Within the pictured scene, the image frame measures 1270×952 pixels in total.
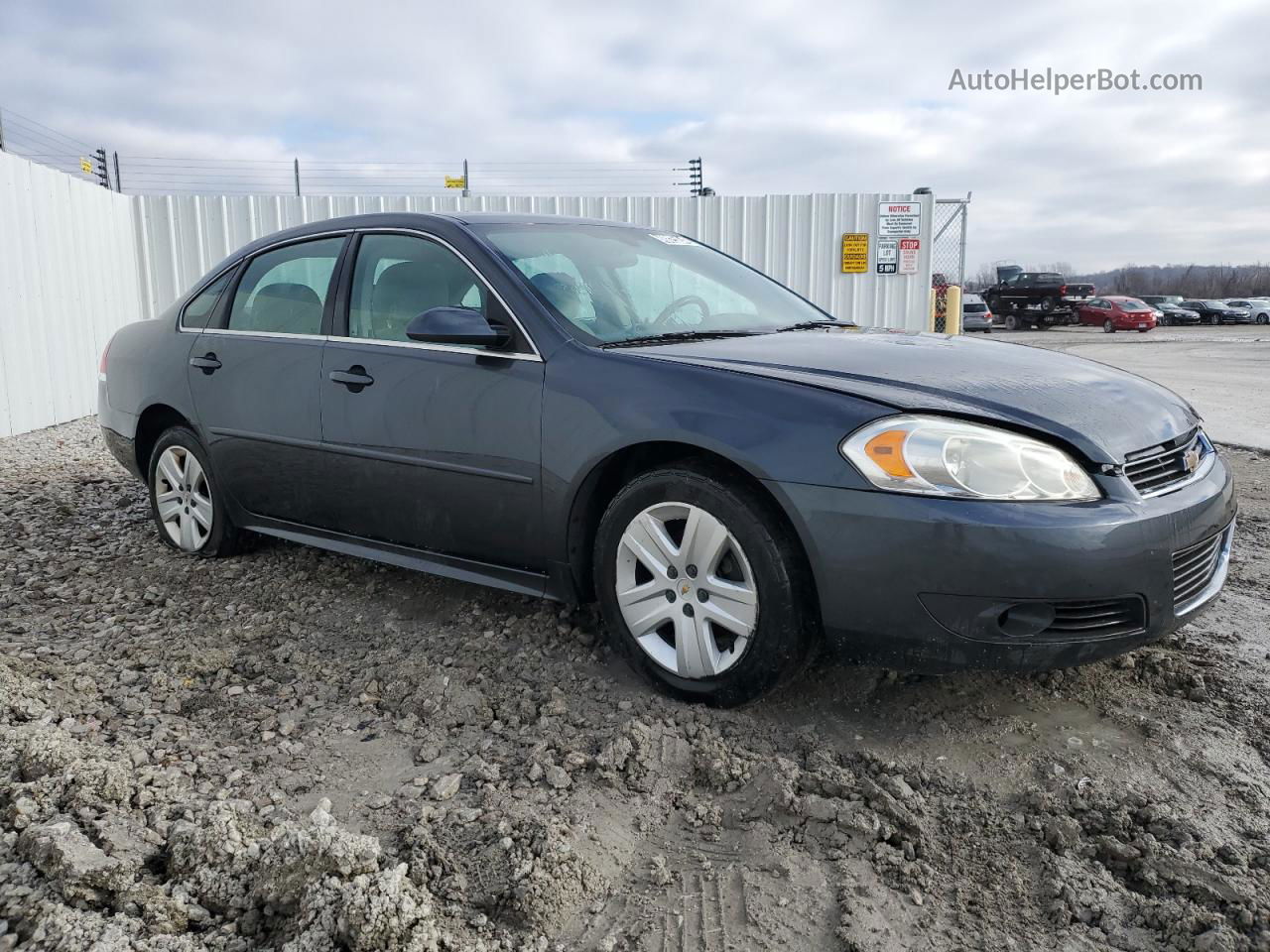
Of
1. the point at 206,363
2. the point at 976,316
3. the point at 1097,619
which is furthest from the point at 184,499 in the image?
the point at 976,316

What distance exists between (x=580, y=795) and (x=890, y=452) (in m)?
1.14

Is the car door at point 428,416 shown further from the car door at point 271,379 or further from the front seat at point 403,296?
the car door at point 271,379

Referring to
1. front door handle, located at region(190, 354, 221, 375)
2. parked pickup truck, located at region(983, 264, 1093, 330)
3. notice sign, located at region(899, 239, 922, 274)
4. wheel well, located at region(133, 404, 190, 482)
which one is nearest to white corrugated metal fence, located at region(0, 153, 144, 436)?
wheel well, located at region(133, 404, 190, 482)

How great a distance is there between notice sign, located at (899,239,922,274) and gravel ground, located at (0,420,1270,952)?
963cm

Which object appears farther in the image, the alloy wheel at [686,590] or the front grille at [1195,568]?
the alloy wheel at [686,590]

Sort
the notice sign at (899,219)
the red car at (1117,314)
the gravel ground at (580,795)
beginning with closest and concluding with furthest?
the gravel ground at (580,795) < the notice sign at (899,219) < the red car at (1117,314)

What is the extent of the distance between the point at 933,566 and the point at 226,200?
40.4 ft

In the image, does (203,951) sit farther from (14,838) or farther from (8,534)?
(8,534)

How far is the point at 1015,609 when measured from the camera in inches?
99.7

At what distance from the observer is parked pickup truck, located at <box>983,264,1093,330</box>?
37.3 meters

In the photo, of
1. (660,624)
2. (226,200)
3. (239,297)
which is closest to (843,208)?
(226,200)

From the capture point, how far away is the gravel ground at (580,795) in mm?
2000

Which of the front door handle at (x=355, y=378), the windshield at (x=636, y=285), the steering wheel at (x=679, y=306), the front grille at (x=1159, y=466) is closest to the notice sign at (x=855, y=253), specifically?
the windshield at (x=636, y=285)

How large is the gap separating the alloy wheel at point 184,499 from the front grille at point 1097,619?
11.5ft
